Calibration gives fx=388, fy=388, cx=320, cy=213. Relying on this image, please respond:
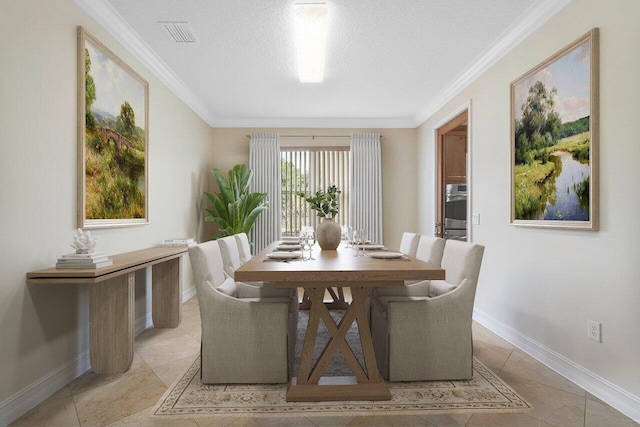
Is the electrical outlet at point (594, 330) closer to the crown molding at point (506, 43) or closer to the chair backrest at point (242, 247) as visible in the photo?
the crown molding at point (506, 43)

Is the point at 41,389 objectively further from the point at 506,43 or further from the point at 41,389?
the point at 506,43

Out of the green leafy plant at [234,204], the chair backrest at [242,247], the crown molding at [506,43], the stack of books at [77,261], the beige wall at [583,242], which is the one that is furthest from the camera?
the green leafy plant at [234,204]

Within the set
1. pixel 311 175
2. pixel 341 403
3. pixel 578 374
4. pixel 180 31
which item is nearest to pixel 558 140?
pixel 578 374

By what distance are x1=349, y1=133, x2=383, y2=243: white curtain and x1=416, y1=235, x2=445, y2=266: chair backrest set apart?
292 cm

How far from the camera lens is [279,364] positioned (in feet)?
7.68

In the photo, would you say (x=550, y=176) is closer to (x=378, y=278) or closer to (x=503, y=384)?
(x=503, y=384)

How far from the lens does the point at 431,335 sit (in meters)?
2.34

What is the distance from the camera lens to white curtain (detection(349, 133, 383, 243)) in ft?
20.1

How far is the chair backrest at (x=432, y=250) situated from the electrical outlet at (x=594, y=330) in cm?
99

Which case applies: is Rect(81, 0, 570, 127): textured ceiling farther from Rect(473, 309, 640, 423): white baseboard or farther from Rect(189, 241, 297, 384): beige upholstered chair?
Rect(473, 309, 640, 423): white baseboard

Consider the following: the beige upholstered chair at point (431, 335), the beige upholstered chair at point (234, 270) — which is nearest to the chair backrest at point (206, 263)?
the beige upholstered chair at point (234, 270)

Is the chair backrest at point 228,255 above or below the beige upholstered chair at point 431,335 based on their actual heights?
above

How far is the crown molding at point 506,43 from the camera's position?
2.73 metres

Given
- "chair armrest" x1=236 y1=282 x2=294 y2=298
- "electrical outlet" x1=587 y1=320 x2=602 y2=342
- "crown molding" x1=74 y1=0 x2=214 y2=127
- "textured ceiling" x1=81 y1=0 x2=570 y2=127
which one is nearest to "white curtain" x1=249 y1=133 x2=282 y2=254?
"textured ceiling" x1=81 y1=0 x2=570 y2=127
